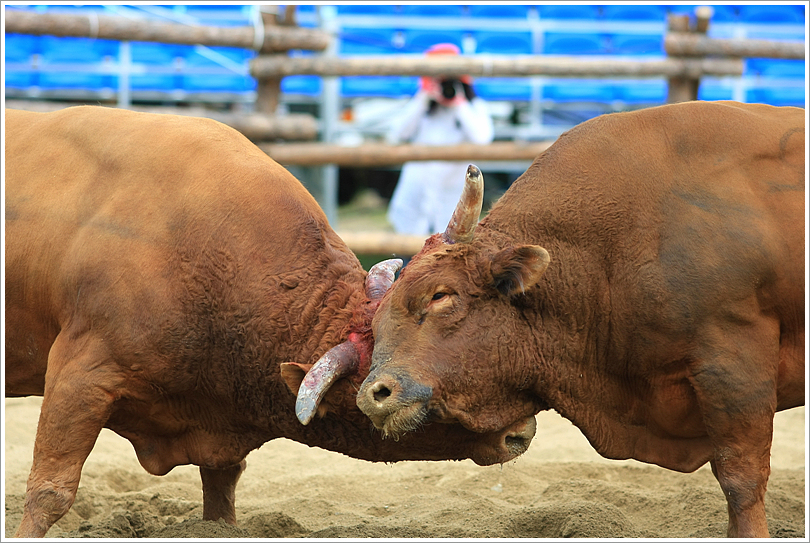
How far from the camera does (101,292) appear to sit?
3938 mm

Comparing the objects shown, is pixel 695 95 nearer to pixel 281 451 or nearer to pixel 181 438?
pixel 281 451

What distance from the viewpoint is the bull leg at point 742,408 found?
365 centimetres

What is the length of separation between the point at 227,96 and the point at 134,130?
30.7 ft

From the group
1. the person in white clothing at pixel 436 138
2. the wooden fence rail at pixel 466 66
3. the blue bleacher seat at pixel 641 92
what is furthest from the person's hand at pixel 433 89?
the blue bleacher seat at pixel 641 92

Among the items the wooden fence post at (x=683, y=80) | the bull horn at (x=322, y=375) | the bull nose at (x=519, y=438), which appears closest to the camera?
the bull horn at (x=322, y=375)

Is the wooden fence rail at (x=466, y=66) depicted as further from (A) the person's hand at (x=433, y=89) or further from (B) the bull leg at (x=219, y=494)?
(B) the bull leg at (x=219, y=494)

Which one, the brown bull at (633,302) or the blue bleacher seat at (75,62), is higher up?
the brown bull at (633,302)

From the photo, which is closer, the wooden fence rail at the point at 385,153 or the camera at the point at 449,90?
the wooden fence rail at the point at 385,153

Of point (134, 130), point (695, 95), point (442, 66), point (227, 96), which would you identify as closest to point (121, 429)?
point (134, 130)

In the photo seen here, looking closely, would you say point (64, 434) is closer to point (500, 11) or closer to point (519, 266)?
point (519, 266)

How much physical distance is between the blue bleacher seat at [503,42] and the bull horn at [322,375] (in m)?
10.2

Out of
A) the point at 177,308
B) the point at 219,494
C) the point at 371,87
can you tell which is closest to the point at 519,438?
the point at 177,308

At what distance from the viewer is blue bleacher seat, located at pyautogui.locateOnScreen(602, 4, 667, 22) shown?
14242mm

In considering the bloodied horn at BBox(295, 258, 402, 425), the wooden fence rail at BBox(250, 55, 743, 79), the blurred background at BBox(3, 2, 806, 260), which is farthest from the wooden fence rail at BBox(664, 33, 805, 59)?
the bloodied horn at BBox(295, 258, 402, 425)
